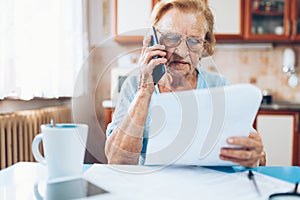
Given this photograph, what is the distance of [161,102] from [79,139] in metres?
0.24

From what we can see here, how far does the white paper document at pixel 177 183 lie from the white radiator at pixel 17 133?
1169mm

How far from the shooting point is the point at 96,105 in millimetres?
1017

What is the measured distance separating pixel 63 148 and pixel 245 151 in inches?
16.7

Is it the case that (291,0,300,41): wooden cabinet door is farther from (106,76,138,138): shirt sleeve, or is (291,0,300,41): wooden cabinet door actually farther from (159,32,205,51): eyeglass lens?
(106,76,138,138): shirt sleeve

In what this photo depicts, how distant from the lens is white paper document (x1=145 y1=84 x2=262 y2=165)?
76cm

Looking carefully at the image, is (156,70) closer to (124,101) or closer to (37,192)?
(124,101)

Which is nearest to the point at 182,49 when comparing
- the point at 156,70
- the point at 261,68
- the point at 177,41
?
the point at 177,41

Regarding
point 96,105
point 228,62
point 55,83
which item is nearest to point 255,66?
point 228,62

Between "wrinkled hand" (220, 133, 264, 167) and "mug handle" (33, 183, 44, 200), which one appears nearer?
"mug handle" (33, 183, 44, 200)

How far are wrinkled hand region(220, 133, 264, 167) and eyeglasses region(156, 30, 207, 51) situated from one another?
1.03 feet

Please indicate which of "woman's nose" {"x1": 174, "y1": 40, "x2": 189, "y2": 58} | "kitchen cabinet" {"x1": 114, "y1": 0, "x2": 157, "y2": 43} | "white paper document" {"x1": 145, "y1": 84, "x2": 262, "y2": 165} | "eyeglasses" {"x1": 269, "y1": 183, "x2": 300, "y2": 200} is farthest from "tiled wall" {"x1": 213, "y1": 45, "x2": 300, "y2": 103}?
"eyeglasses" {"x1": 269, "y1": 183, "x2": 300, "y2": 200}

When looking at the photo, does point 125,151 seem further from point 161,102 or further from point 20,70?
point 20,70

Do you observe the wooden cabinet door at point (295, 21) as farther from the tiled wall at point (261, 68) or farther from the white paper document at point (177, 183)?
the white paper document at point (177, 183)

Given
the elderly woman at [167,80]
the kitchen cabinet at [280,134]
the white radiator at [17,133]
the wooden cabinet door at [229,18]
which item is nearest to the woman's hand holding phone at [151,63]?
the elderly woman at [167,80]
